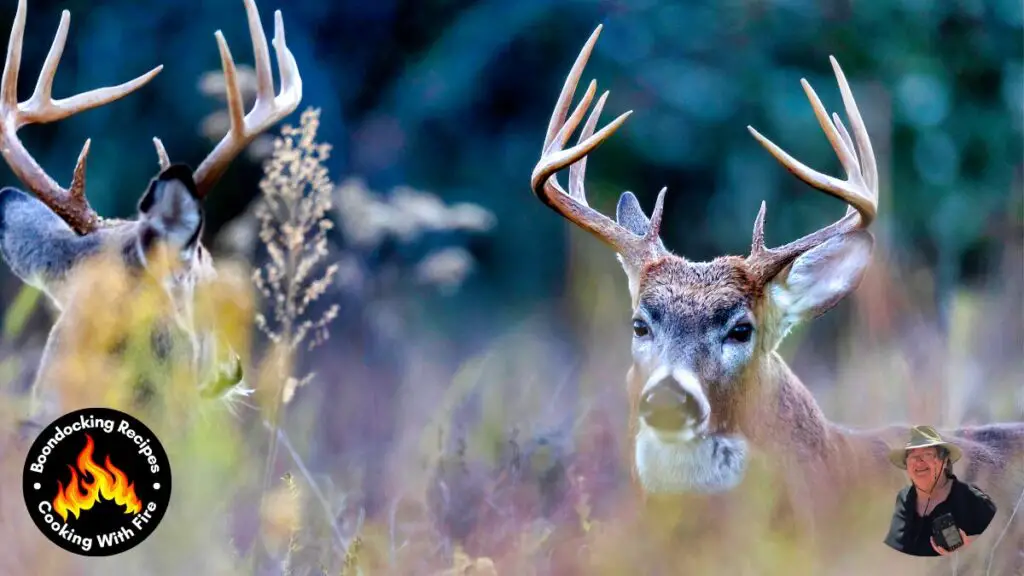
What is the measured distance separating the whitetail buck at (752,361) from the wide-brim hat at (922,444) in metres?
0.04

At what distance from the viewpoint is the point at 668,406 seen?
3.72 meters

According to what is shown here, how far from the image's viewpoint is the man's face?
3.88 metres

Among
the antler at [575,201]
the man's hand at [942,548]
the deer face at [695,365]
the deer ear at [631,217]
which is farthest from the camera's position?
the deer ear at [631,217]

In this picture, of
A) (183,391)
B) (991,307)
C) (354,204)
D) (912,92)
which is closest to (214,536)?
(183,391)

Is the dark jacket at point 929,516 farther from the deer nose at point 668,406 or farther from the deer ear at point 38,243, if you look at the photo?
the deer ear at point 38,243

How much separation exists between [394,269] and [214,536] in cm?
423

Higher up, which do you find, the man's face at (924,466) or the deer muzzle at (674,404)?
the deer muzzle at (674,404)

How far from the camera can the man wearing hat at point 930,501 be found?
374 centimetres

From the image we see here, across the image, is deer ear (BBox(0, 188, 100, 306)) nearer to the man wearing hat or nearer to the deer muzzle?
the deer muzzle

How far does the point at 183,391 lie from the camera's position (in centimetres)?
395

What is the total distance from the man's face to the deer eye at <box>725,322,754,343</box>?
1.84ft

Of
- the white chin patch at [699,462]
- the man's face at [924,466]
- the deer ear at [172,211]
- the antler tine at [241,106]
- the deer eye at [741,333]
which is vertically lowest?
the white chin patch at [699,462]

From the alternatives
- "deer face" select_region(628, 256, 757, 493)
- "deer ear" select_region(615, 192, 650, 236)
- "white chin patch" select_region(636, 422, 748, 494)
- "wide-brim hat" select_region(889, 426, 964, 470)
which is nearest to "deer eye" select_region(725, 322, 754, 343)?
"deer face" select_region(628, 256, 757, 493)

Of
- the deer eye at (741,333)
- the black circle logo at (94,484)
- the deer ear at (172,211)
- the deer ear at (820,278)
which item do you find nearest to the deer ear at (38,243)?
the deer ear at (172,211)
